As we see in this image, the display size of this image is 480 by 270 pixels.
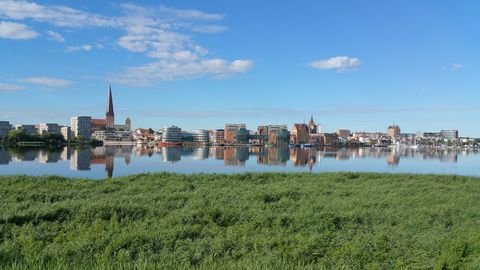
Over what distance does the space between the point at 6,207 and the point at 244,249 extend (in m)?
5.41

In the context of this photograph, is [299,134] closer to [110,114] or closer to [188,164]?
[110,114]

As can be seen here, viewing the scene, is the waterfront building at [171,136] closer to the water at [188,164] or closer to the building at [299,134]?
the building at [299,134]

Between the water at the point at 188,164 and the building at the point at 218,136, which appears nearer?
the water at the point at 188,164

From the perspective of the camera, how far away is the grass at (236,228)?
5.89m

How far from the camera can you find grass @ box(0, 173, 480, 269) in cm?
589

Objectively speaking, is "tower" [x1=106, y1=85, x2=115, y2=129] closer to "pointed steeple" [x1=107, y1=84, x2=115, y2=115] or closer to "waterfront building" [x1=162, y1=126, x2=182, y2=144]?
"pointed steeple" [x1=107, y1=84, x2=115, y2=115]

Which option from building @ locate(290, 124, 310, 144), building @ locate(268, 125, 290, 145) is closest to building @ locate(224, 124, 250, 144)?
building @ locate(268, 125, 290, 145)

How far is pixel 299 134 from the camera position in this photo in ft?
533

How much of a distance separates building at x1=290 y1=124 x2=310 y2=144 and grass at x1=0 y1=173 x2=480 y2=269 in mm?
147178

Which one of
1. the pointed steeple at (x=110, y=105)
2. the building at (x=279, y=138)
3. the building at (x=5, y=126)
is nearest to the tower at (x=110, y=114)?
the pointed steeple at (x=110, y=105)

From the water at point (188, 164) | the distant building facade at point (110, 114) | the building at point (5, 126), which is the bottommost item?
the water at point (188, 164)

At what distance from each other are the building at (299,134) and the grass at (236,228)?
147 m

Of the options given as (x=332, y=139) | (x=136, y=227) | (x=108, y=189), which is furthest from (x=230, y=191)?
(x=332, y=139)

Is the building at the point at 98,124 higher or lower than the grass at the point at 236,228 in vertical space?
higher
